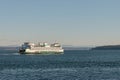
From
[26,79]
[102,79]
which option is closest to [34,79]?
[26,79]

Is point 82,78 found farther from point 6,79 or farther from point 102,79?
point 6,79

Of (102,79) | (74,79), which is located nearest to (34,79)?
(74,79)

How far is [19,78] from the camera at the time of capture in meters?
79.0

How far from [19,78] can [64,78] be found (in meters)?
7.88

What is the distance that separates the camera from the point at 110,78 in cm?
7694

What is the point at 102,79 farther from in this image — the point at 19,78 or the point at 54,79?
the point at 19,78

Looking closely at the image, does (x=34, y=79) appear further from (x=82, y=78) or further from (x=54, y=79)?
(x=82, y=78)

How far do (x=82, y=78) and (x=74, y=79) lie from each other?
7.23 ft

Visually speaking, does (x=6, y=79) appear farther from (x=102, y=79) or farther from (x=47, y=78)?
(x=102, y=79)

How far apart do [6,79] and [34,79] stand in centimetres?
471

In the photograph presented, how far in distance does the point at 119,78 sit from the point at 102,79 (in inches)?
123

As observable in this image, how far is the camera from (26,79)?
7694cm

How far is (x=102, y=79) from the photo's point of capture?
247 feet

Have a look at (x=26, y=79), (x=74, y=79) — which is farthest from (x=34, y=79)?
(x=74, y=79)
